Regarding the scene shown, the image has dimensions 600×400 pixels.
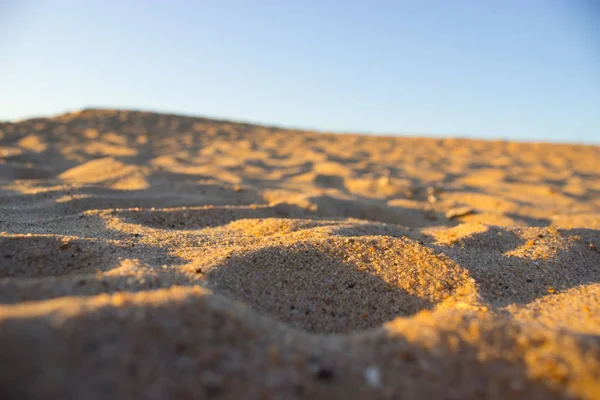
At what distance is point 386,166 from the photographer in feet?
22.2

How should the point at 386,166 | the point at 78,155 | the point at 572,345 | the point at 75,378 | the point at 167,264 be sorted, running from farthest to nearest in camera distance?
1. the point at 386,166
2. the point at 78,155
3. the point at 167,264
4. the point at 572,345
5. the point at 75,378

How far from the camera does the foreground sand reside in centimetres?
103

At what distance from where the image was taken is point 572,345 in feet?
3.79

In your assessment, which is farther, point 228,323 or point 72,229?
point 72,229

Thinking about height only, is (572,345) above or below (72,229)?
above

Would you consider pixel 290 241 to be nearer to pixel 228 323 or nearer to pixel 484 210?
pixel 228 323

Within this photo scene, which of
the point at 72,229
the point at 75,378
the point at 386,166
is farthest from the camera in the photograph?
the point at 386,166

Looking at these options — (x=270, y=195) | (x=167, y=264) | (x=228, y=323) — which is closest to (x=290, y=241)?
(x=167, y=264)

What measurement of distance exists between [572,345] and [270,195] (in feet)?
10.3

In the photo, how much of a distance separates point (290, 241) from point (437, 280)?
2.50 ft

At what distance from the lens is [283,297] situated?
174 cm

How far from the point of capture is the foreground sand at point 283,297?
1033 millimetres

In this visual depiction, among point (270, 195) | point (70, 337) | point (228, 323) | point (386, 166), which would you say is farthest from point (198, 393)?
point (386, 166)

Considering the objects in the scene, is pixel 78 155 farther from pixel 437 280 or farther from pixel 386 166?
pixel 437 280
